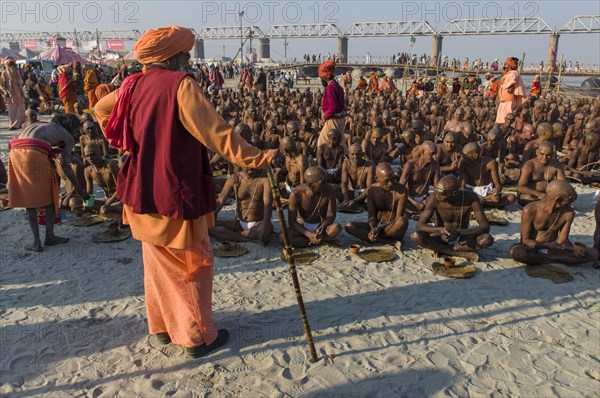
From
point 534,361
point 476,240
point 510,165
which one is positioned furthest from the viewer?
point 510,165

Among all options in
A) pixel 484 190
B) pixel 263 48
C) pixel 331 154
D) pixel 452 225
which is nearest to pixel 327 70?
pixel 331 154

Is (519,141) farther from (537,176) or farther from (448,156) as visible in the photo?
(537,176)

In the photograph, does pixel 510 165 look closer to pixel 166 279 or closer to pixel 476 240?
pixel 476 240

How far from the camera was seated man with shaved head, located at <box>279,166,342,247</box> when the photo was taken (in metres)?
6.08

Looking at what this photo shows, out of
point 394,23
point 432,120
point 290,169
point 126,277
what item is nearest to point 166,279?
point 126,277

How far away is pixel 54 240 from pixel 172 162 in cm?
401

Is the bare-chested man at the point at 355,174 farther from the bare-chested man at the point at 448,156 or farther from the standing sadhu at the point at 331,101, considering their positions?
the bare-chested man at the point at 448,156

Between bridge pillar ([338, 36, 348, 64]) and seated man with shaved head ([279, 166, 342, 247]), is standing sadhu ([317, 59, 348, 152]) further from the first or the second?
bridge pillar ([338, 36, 348, 64])

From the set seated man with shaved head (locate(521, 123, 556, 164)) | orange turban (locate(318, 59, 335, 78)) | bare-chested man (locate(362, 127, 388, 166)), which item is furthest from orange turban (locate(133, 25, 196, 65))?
seated man with shaved head (locate(521, 123, 556, 164))

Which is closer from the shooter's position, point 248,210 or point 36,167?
point 36,167

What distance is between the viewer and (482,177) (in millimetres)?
7984

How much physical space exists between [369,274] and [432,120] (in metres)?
9.61

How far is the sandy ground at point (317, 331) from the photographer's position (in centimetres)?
353

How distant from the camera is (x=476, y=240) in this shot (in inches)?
231
